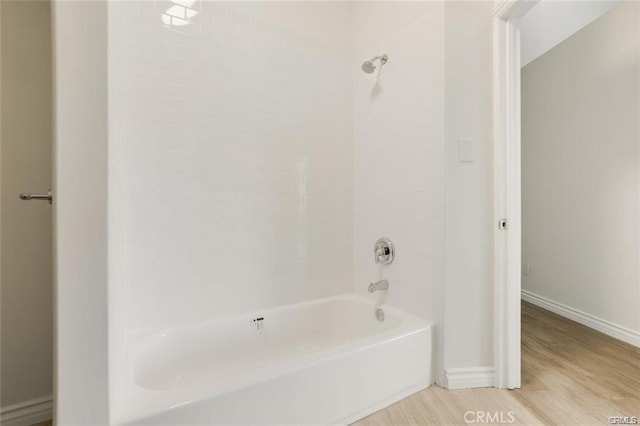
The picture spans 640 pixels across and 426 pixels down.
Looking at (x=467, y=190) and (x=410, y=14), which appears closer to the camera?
(x=467, y=190)

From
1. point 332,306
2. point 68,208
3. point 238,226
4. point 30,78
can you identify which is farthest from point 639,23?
point 30,78

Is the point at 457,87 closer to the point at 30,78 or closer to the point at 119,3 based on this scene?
the point at 119,3

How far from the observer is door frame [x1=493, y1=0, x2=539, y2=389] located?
1.63 meters

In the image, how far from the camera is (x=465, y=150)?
167cm

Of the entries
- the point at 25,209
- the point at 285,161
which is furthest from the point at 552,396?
the point at 25,209

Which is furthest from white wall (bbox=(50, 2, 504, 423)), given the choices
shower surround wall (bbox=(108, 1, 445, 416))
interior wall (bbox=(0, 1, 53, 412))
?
interior wall (bbox=(0, 1, 53, 412))

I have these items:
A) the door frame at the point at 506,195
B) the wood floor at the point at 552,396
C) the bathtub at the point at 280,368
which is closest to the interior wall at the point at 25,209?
the bathtub at the point at 280,368

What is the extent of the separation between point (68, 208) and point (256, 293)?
1.26m

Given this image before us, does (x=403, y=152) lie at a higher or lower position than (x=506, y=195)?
higher

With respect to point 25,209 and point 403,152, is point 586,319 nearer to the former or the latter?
point 403,152

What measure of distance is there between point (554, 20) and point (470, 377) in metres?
2.87

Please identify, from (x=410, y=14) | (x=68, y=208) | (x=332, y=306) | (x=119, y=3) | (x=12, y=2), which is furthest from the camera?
(x=332, y=306)

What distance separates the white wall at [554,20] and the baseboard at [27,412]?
3.67m

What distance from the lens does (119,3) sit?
1.51 metres
